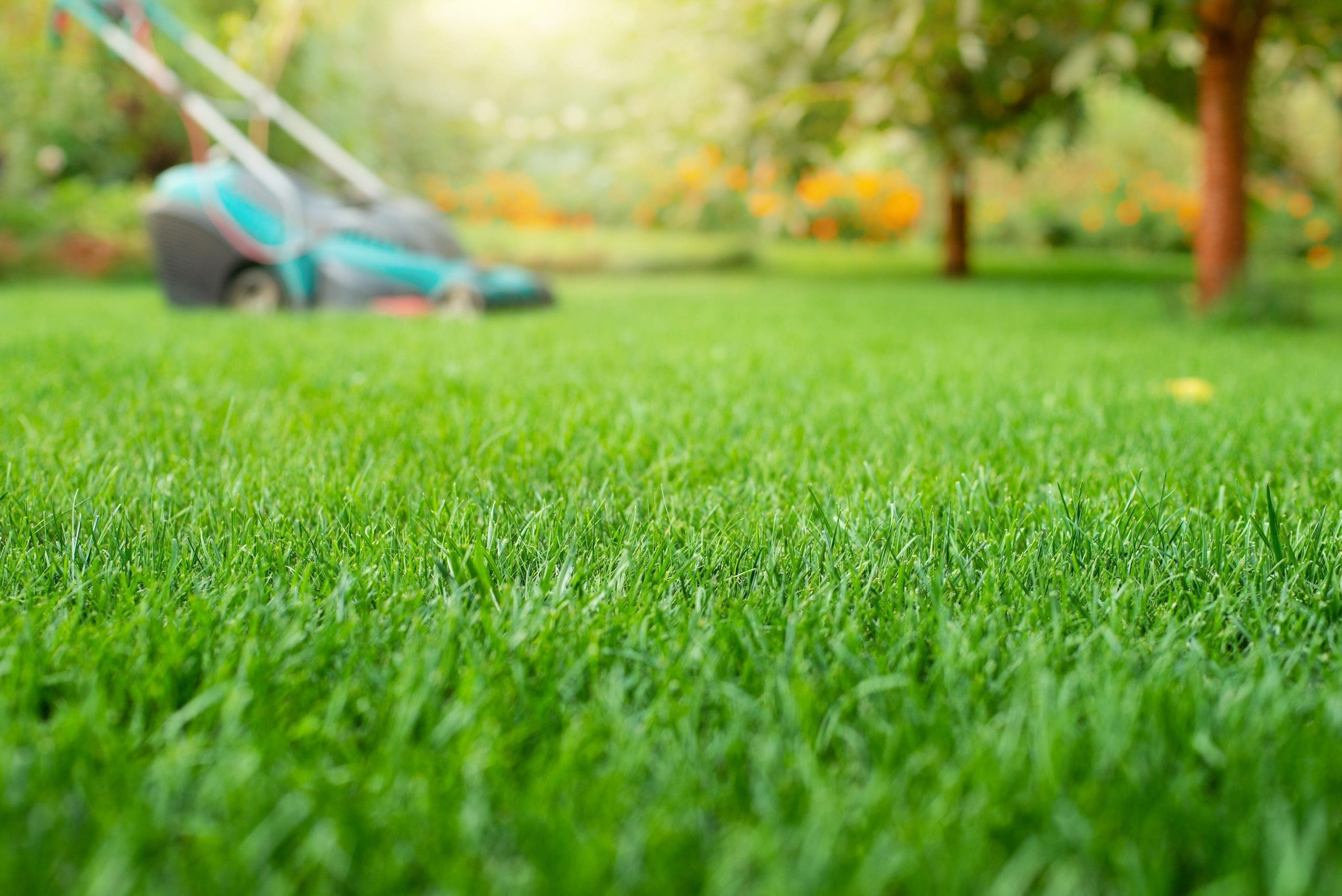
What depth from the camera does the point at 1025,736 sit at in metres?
0.87

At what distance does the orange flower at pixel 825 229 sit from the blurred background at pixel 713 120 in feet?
0.16

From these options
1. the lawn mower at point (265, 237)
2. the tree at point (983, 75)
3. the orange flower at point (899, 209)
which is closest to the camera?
the tree at point (983, 75)

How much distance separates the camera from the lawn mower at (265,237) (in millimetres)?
4957

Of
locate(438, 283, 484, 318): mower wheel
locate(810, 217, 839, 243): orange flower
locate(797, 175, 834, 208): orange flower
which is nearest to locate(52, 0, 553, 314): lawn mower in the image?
locate(438, 283, 484, 318): mower wheel

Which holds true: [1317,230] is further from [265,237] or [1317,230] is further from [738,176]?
[265,237]

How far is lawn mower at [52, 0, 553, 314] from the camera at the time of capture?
496 cm

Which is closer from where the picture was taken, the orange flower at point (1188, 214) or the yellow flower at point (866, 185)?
the yellow flower at point (866, 185)

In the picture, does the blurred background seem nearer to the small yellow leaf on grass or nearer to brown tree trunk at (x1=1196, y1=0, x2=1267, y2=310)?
brown tree trunk at (x1=1196, y1=0, x2=1267, y2=310)

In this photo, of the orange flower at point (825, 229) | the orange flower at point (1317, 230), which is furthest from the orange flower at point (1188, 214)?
the orange flower at point (825, 229)

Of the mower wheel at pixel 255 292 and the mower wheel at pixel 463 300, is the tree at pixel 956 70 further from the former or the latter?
the mower wheel at pixel 255 292

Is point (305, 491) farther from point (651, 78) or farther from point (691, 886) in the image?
point (651, 78)

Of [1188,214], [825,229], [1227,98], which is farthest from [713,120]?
[1188,214]

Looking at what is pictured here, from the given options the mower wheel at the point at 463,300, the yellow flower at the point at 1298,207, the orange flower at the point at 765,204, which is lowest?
the mower wheel at the point at 463,300

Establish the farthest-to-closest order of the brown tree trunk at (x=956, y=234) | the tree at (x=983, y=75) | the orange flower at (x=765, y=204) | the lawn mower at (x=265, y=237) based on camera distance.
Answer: the brown tree trunk at (x=956, y=234), the orange flower at (x=765, y=204), the lawn mower at (x=265, y=237), the tree at (x=983, y=75)
